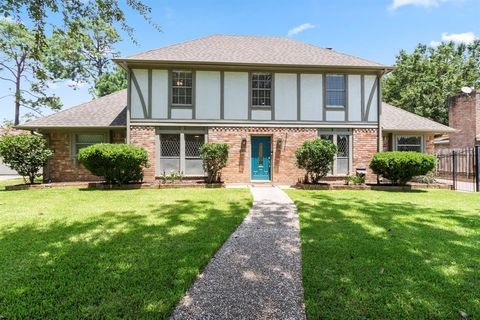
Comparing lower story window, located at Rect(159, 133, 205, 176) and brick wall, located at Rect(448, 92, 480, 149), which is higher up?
brick wall, located at Rect(448, 92, 480, 149)

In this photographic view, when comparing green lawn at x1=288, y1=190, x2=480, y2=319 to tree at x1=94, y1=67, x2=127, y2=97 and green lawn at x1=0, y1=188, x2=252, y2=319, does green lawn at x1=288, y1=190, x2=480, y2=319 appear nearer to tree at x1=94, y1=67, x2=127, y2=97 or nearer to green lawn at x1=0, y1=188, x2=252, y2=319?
green lawn at x1=0, y1=188, x2=252, y2=319

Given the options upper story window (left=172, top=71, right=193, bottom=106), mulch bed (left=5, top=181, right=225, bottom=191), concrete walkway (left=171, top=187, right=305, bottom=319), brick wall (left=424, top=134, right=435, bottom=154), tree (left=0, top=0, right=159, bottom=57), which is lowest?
concrete walkway (left=171, top=187, right=305, bottom=319)

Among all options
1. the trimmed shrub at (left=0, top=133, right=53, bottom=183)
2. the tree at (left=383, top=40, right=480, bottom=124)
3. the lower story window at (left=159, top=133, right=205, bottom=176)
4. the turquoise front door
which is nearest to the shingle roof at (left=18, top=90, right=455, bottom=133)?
the trimmed shrub at (left=0, top=133, right=53, bottom=183)

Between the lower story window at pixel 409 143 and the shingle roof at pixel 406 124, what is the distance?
74 centimetres

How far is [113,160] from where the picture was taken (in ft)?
36.2

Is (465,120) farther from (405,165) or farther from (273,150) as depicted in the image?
(273,150)

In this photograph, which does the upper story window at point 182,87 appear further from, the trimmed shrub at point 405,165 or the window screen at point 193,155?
the trimmed shrub at point 405,165

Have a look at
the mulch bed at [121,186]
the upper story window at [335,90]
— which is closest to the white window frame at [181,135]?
the mulch bed at [121,186]

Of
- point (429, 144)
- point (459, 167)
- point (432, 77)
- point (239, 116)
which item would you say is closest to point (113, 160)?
point (239, 116)

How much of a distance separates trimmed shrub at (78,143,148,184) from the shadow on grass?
5.33 m

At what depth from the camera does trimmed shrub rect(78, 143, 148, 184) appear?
10992 millimetres

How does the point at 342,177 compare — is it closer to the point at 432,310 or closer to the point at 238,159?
the point at 238,159

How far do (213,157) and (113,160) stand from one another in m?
4.00

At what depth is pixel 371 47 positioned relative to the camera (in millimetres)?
19266
